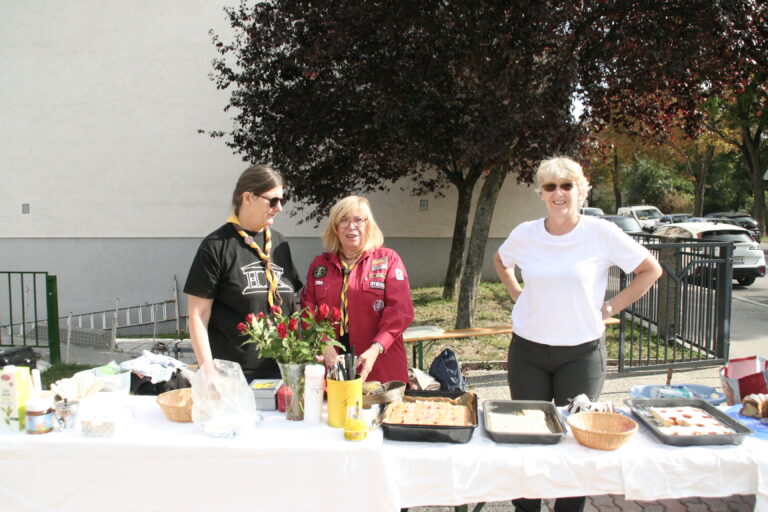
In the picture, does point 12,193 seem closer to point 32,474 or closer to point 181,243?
point 181,243

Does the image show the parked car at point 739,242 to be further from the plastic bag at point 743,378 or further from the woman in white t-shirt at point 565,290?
the woman in white t-shirt at point 565,290

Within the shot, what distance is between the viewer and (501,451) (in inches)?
81.0

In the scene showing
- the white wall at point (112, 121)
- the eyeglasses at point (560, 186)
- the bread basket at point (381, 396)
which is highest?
the white wall at point (112, 121)

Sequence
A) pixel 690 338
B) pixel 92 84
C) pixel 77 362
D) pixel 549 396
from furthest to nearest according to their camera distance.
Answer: pixel 92 84 → pixel 77 362 → pixel 690 338 → pixel 549 396

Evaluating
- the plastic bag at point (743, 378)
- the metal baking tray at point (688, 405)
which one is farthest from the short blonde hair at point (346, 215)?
the plastic bag at point (743, 378)

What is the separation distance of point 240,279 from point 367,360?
71 centimetres

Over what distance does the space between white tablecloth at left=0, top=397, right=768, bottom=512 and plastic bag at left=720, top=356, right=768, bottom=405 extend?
1.61 feet

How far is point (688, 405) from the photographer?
8.15 ft

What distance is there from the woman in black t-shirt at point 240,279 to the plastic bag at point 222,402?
0.28 m

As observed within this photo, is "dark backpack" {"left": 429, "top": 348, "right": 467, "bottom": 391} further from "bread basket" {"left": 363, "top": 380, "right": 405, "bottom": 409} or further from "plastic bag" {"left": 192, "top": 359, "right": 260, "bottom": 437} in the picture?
"plastic bag" {"left": 192, "top": 359, "right": 260, "bottom": 437}

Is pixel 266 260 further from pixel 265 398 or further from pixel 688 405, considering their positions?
pixel 688 405

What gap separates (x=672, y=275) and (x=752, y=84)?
159 inches

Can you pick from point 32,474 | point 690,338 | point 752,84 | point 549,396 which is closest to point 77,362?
point 32,474

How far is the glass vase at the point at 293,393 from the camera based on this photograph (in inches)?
90.7
